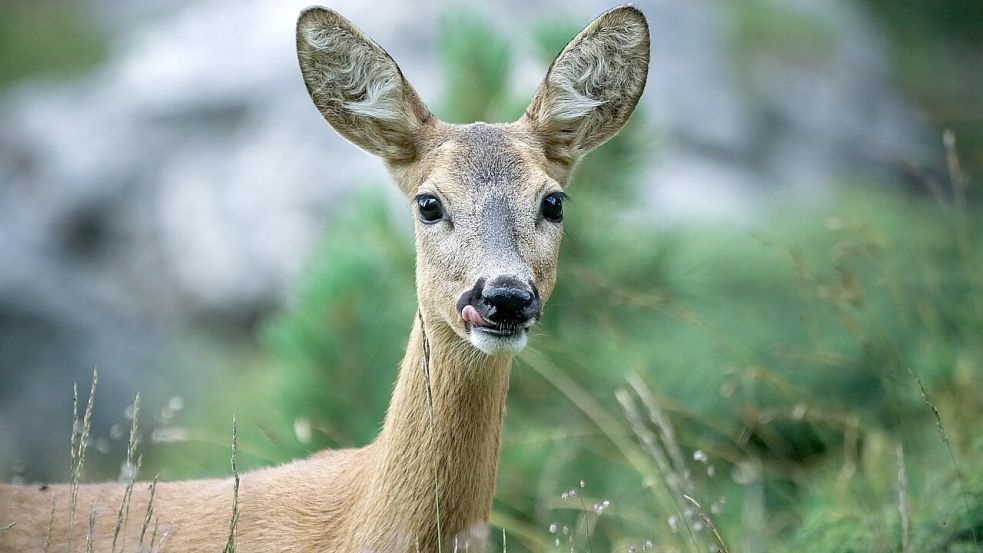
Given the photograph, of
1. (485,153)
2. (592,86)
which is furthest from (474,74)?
(485,153)

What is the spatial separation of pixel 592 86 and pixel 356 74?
0.86 metres

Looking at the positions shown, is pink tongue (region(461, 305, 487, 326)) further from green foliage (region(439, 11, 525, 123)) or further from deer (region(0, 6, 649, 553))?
green foliage (region(439, 11, 525, 123))

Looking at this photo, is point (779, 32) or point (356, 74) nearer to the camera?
point (356, 74)

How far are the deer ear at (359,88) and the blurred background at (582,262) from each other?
1316 millimetres

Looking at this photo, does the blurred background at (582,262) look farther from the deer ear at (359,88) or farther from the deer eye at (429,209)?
the deer ear at (359,88)

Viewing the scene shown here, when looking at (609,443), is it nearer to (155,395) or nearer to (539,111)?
(539,111)

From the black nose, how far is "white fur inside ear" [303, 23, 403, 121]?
96 cm

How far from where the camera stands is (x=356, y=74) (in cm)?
432

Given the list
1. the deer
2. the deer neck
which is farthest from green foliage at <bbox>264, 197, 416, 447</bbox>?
the deer neck

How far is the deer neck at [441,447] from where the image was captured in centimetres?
378

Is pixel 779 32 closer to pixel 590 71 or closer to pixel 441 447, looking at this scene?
pixel 590 71

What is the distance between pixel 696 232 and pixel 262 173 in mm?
3809

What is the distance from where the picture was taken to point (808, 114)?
1249 centimetres

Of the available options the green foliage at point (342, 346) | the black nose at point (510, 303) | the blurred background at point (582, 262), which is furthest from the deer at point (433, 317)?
the green foliage at point (342, 346)
